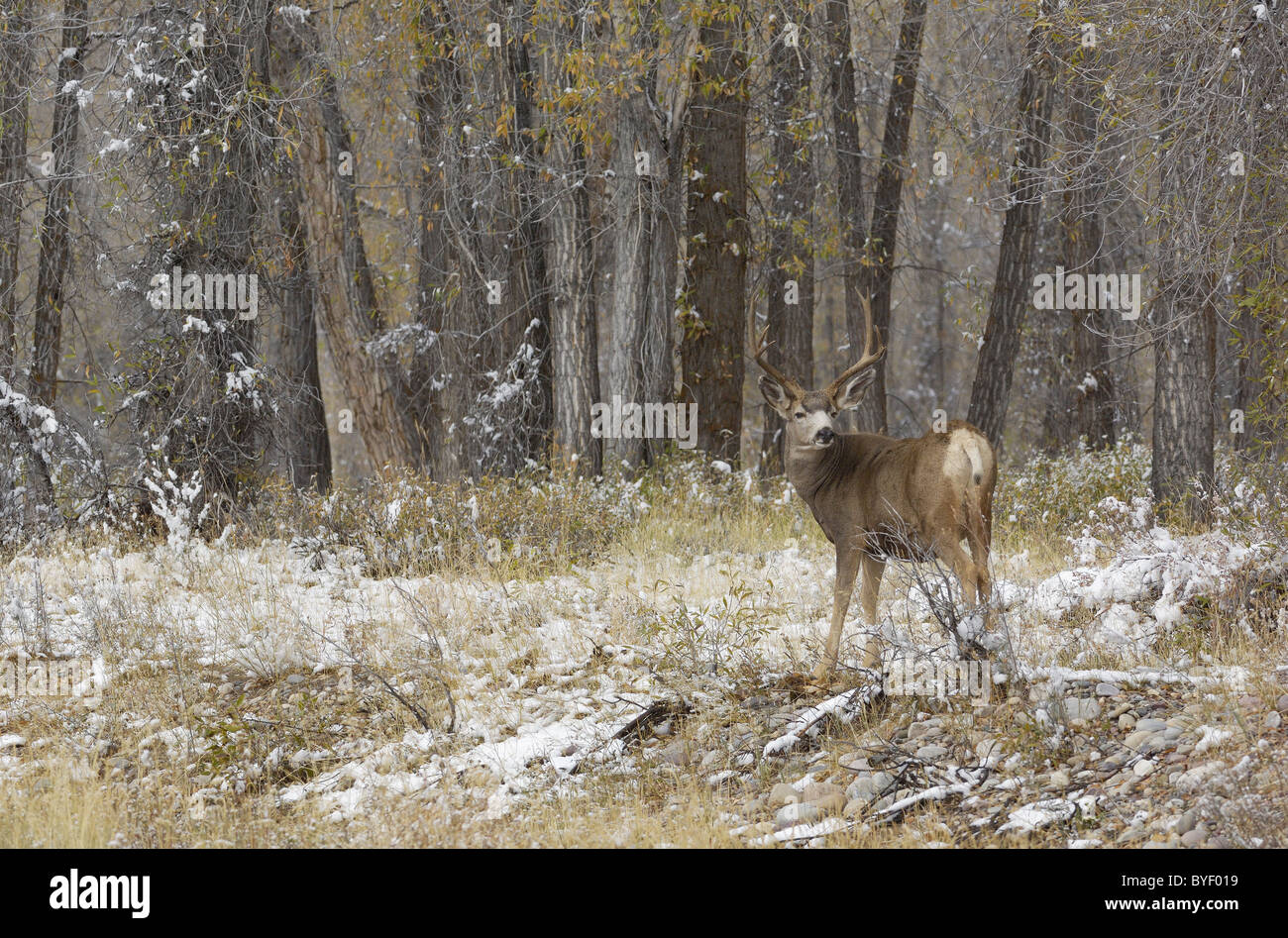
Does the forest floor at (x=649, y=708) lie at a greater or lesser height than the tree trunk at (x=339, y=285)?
lesser

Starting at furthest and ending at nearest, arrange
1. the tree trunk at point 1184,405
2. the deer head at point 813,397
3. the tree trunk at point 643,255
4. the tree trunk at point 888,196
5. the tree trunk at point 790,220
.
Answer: the tree trunk at point 888,196 < the tree trunk at point 790,220 < the tree trunk at point 643,255 < the tree trunk at point 1184,405 < the deer head at point 813,397

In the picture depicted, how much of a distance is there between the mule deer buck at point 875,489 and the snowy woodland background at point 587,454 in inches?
11.0

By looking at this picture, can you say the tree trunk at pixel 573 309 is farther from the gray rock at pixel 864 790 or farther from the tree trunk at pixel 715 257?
the gray rock at pixel 864 790

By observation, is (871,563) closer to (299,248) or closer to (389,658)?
(389,658)

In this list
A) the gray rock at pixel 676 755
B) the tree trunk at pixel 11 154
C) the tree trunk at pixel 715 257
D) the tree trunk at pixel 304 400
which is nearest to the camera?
the gray rock at pixel 676 755

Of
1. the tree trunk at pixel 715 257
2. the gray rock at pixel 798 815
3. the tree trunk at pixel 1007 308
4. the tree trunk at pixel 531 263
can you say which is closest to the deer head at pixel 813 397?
the gray rock at pixel 798 815

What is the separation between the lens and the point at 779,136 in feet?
50.9

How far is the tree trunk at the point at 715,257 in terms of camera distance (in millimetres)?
13547

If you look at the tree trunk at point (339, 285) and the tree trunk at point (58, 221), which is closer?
the tree trunk at point (58, 221)

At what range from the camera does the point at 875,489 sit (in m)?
7.46

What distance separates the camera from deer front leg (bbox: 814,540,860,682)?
6953 millimetres

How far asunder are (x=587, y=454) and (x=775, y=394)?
555 cm
